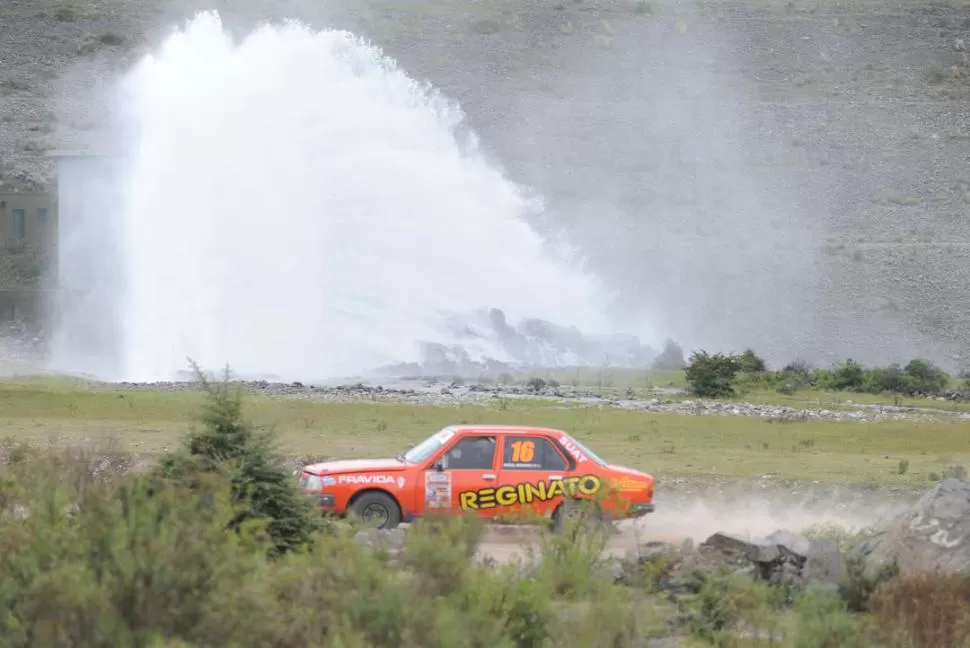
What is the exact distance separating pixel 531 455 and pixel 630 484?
1005 mm

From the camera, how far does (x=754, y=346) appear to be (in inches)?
2362

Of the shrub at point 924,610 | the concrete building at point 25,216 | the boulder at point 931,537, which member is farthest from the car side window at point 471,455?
the concrete building at point 25,216

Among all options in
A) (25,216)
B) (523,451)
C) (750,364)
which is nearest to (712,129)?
(25,216)

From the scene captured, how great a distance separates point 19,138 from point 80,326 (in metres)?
29.1

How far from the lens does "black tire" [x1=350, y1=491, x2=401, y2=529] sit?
598 inches

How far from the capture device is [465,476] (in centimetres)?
1559

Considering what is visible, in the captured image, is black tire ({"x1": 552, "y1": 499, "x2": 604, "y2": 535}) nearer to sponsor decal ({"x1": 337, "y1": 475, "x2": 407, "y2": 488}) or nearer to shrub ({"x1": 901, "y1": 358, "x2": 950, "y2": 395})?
sponsor decal ({"x1": 337, "y1": 475, "x2": 407, "y2": 488})

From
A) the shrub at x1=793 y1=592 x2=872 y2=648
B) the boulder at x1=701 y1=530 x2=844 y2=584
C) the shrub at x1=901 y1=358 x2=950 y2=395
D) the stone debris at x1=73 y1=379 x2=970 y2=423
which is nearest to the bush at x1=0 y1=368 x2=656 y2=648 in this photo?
the shrub at x1=793 y1=592 x2=872 y2=648

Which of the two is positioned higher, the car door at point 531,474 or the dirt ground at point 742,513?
the car door at point 531,474

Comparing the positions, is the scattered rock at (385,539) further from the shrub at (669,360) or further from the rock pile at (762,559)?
the shrub at (669,360)

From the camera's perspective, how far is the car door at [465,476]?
50.4 ft

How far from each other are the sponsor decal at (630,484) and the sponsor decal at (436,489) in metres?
1.57

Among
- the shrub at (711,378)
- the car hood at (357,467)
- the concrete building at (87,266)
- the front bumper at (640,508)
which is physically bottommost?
the front bumper at (640,508)

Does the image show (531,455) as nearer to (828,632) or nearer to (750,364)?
(828,632)
